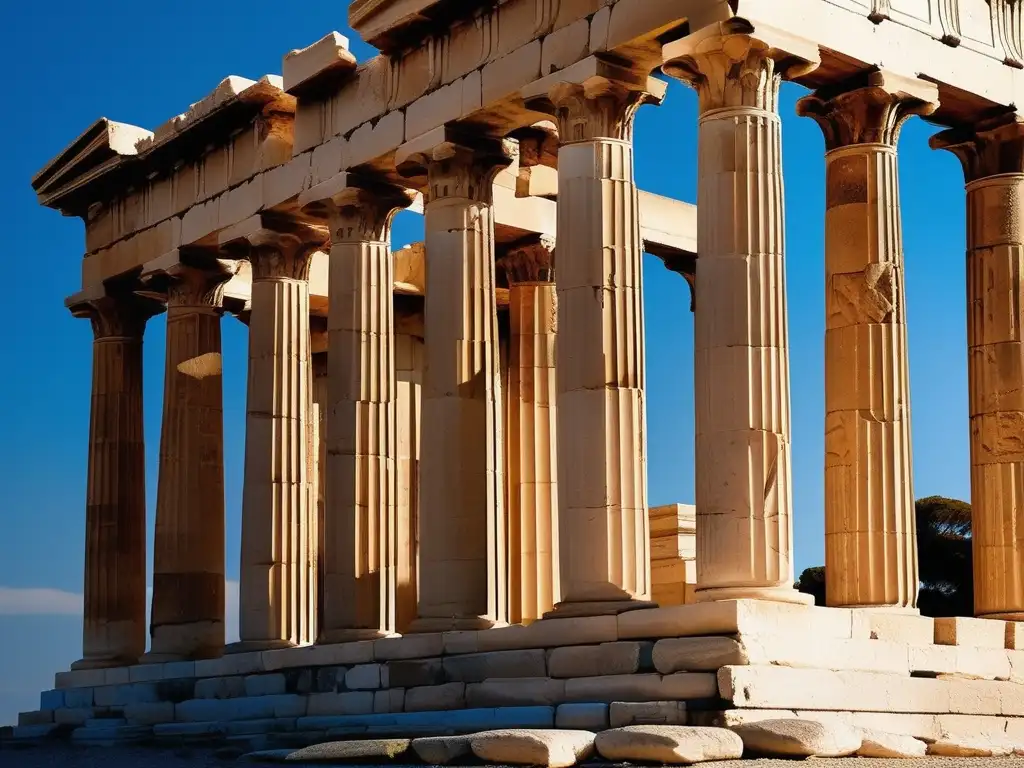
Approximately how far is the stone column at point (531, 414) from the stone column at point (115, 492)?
38.9 ft

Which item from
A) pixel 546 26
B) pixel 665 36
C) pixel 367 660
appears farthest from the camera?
pixel 367 660

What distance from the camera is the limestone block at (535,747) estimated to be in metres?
32.1

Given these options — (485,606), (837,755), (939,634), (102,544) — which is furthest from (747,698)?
(102,544)

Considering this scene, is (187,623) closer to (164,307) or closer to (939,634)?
(164,307)

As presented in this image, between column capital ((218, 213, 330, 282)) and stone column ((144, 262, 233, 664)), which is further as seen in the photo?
stone column ((144, 262, 233, 664))

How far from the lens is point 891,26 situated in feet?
132

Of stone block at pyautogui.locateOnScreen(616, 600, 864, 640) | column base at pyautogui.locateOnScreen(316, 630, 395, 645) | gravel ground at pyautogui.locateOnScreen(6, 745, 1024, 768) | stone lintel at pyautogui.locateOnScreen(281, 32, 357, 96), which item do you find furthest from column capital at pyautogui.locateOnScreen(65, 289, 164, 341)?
stone block at pyautogui.locateOnScreen(616, 600, 864, 640)

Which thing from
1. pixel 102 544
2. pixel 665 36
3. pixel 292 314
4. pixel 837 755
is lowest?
pixel 837 755

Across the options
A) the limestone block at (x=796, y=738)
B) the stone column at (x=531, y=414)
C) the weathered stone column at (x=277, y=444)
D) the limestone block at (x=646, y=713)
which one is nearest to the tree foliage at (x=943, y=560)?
the stone column at (x=531, y=414)

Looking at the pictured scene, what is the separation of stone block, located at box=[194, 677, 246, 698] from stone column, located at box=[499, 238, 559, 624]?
25.9 ft

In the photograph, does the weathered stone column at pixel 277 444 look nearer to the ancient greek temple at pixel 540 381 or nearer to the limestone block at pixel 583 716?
the ancient greek temple at pixel 540 381

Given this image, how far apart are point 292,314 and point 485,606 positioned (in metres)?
12.3

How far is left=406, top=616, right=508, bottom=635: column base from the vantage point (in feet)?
137

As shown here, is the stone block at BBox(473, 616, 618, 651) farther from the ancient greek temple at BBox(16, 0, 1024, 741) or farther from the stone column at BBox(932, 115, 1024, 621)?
the stone column at BBox(932, 115, 1024, 621)
